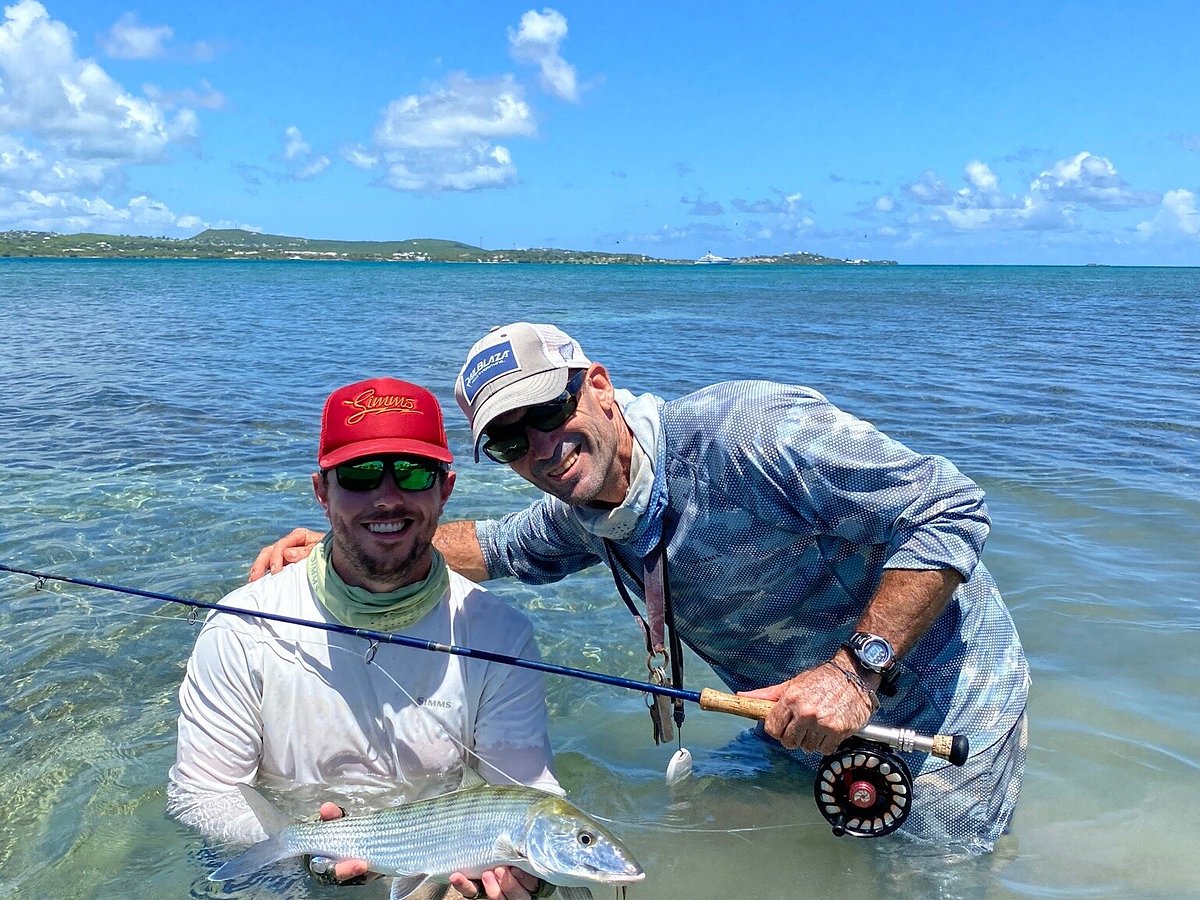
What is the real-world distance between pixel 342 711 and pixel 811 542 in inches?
72.2

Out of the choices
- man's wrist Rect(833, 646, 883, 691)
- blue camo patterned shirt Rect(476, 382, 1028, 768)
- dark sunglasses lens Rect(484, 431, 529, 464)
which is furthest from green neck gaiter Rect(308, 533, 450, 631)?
man's wrist Rect(833, 646, 883, 691)

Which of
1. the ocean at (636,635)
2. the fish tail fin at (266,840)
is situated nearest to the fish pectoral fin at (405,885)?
the fish tail fin at (266,840)

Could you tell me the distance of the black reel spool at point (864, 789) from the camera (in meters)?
3.73

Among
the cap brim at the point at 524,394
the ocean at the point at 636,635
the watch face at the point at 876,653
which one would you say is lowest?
the ocean at the point at 636,635

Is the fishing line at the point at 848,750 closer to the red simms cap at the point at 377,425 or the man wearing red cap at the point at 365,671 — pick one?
the man wearing red cap at the point at 365,671

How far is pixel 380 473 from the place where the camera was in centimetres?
349

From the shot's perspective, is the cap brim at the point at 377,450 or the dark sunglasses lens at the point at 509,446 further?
the dark sunglasses lens at the point at 509,446

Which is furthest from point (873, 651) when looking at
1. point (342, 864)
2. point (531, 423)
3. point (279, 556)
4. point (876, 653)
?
point (279, 556)

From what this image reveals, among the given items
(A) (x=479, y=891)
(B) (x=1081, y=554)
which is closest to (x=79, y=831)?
(A) (x=479, y=891)

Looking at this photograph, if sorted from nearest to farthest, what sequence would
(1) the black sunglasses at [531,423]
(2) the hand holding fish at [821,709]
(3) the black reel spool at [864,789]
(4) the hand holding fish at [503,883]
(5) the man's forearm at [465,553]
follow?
(4) the hand holding fish at [503,883] < (2) the hand holding fish at [821,709] < (1) the black sunglasses at [531,423] < (3) the black reel spool at [864,789] < (5) the man's forearm at [465,553]

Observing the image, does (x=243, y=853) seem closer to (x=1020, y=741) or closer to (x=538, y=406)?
(x=538, y=406)

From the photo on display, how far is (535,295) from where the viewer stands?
6769 cm

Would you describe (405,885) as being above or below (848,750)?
below

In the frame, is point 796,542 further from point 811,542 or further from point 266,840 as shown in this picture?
point 266,840
